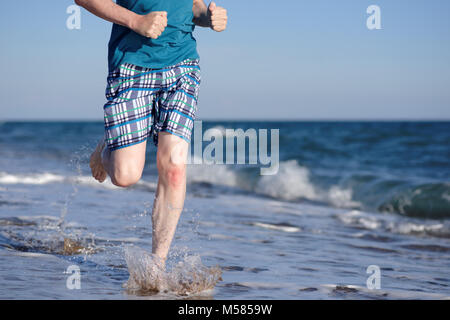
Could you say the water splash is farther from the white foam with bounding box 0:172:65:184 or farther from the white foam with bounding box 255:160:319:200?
the white foam with bounding box 255:160:319:200

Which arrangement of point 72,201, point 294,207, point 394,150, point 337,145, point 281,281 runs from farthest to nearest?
point 337,145, point 394,150, point 294,207, point 72,201, point 281,281

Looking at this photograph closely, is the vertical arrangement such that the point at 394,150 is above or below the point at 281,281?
above

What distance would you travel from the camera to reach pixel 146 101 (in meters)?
2.89

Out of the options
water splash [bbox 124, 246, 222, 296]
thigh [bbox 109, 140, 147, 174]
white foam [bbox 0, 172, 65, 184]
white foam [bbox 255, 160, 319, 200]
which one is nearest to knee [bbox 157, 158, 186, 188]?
thigh [bbox 109, 140, 147, 174]

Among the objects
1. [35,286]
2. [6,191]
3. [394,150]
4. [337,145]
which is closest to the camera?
[35,286]

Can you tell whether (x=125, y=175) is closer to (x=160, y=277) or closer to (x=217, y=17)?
(x=160, y=277)

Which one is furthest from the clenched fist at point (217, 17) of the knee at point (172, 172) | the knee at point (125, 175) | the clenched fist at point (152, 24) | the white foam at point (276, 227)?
the white foam at point (276, 227)

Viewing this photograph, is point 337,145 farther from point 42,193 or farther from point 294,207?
point 42,193

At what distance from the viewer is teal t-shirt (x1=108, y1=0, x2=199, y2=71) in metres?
2.85

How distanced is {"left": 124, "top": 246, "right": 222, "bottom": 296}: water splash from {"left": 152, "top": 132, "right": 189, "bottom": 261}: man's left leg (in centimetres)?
8

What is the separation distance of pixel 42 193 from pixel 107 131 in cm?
431

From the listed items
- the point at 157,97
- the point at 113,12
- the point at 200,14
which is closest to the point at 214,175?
the point at 200,14

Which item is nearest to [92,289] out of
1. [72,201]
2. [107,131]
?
[107,131]
